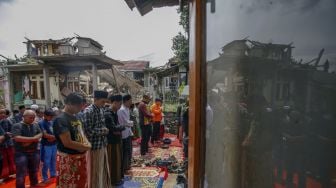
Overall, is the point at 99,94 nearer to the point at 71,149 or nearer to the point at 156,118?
the point at 71,149

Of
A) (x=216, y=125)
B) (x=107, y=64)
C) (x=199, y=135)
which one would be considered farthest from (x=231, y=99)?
(x=107, y=64)

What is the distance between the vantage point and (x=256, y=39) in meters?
1.30

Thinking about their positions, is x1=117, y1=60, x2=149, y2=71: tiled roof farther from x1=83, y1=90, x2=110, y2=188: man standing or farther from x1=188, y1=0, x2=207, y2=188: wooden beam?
x1=188, y1=0, x2=207, y2=188: wooden beam

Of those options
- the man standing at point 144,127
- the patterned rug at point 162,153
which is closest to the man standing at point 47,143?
the patterned rug at point 162,153

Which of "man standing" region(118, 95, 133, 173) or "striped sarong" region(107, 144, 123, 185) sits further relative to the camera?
"man standing" region(118, 95, 133, 173)

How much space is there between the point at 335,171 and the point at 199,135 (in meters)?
1.05

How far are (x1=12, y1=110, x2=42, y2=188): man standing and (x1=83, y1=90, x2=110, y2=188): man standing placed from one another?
1.85m

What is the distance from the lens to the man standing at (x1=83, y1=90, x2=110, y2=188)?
4780 mm

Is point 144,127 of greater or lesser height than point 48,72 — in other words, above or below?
below

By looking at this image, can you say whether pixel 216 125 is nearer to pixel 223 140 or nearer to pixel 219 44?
pixel 223 140

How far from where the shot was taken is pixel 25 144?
5680mm

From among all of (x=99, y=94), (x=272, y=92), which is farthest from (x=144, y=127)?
(x=272, y=92)

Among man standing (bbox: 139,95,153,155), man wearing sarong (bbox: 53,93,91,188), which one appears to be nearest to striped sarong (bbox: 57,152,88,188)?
man wearing sarong (bbox: 53,93,91,188)

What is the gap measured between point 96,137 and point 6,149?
385cm
